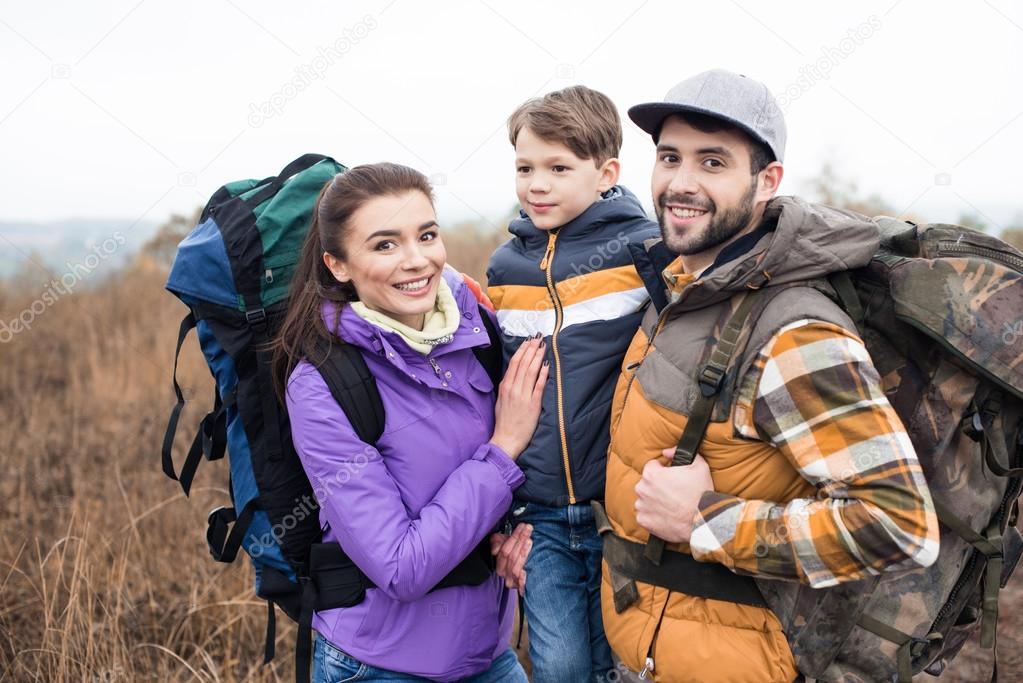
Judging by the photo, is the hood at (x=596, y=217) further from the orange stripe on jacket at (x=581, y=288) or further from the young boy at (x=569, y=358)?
the orange stripe on jacket at (x=581, y=288)

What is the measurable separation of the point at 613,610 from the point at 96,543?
12.0 feet

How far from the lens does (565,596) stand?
243 cm

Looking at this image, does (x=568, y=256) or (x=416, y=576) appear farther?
(x=568, y=256)

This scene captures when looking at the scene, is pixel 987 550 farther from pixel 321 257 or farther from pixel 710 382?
pixel 321 257

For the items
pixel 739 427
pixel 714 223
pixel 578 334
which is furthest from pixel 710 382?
pixel 578 334

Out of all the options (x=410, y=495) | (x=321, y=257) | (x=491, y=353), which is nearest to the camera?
(x=410, y=495)

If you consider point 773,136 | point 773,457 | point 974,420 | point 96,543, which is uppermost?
point 773,136

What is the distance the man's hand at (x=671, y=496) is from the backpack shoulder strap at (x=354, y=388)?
0.75 meters

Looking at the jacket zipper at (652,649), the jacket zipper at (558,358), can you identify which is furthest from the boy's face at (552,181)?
the jacket zipper at (652,649)

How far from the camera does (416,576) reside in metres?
2.06

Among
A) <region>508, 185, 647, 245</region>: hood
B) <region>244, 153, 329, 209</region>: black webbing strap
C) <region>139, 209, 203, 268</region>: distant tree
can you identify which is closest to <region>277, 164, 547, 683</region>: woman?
<region>244, 153, 329, 209</region>: black webbing strap

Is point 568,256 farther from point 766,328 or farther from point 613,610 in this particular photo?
point 613,610

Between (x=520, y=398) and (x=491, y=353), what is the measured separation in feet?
0.82

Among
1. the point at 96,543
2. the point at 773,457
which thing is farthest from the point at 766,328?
the point at 96,543
